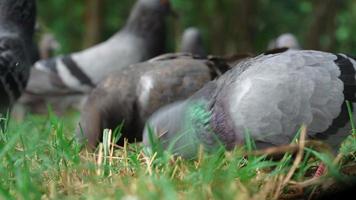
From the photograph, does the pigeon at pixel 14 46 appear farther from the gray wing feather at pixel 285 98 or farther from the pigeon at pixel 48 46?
the pigeon at pixel 48 46

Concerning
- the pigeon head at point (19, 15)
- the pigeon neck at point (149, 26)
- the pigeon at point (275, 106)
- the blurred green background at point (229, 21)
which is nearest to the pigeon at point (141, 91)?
the pigeon head at point (19, 15)

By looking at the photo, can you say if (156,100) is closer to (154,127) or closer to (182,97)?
(182,97)

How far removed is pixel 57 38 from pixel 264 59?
12.6 m

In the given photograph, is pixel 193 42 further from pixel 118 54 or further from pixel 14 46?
pixel 14 46

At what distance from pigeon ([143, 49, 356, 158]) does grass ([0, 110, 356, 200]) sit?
11cm

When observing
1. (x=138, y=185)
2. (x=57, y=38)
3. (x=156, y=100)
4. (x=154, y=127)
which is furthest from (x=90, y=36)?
(x=138, y=185)

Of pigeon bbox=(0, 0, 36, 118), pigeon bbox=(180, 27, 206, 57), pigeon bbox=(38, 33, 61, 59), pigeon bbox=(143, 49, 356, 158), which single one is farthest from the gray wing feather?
pigeon bbox=(38, 33, 61, 59)

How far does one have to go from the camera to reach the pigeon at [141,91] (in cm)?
470

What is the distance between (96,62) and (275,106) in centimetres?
514

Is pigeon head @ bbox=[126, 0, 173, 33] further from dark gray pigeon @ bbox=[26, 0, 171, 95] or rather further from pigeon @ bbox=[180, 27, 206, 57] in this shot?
pigeon @ bbox=[180, 27, 206, 57]

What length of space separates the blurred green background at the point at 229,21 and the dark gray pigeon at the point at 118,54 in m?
3.98

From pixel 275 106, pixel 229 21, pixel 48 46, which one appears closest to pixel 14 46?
pixel 275 106

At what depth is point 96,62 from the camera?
26.4ft

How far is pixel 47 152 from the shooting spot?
318cm
